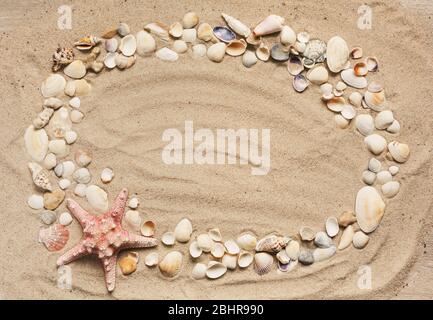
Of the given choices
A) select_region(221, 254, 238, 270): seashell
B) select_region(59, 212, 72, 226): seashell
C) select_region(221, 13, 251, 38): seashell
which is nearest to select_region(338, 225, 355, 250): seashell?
select_region(221, 254, 238, 270): seashell

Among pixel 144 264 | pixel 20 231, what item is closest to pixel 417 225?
pixel 144 264

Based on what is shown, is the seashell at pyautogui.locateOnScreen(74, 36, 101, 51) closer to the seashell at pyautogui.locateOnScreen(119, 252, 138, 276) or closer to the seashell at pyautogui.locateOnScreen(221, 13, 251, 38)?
the seashell at pyautogui.locateOnScreen(221, 13, 251, 38)

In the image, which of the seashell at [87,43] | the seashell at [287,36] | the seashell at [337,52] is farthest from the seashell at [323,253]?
the seashell at [87,43]

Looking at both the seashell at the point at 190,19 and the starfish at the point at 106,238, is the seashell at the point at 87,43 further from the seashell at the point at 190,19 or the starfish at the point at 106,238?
the starfish at the point at 106,238

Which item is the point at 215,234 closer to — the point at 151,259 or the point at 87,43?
the point at 151,259

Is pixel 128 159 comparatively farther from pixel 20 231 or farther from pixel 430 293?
pixel 430 293

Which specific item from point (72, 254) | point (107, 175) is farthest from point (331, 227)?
point (72, 254)
